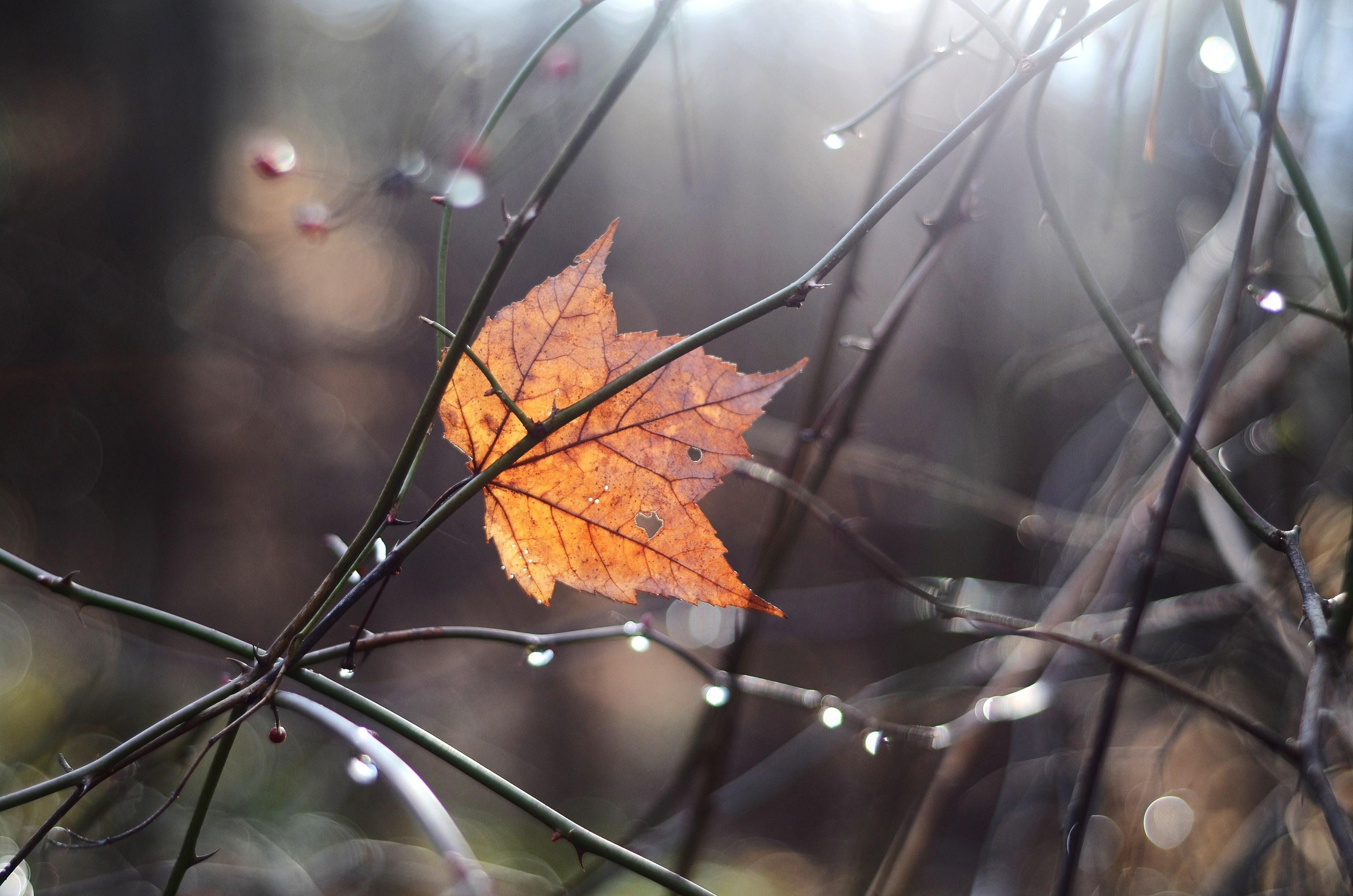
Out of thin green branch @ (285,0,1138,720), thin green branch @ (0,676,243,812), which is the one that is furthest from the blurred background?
thin green branch @ (0,676,243,812)

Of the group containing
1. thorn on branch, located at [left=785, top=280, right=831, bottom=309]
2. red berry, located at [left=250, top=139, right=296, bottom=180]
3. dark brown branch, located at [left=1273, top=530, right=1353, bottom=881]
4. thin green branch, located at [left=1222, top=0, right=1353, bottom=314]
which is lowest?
dark brown branch, located at [left=1273, top=530, right=1353, bottom=881]

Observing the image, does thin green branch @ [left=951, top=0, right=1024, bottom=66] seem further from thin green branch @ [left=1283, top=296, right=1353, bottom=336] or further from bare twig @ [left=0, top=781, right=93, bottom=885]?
bare twig @ [left=0, top=781, right=93, bottom=885]

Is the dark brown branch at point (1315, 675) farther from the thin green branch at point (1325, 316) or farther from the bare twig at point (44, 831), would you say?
the bare twig at point (44, 831)

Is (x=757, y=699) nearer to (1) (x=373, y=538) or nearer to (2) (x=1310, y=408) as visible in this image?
(2) (x=1310, y=408)

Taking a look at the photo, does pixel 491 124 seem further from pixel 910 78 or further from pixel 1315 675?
pixel 1315 675

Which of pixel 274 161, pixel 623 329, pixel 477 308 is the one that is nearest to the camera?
pixel 477 308

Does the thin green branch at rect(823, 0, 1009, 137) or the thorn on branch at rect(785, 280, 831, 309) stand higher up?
the thin green branch at rect(823, 0, 1009, 137)

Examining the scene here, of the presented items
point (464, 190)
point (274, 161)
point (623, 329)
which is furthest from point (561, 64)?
point (623, 329)

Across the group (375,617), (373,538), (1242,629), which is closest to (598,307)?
(373,538)
